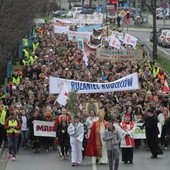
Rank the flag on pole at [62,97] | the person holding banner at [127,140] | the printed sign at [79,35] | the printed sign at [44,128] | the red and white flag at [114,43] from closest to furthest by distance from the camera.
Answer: the person holding banner at [127,140]
the printed sign at [44,128]
the flag on pole at [62,97]
the red and white flag at [114,43]
the printed sign at [79,35]

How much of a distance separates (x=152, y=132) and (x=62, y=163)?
2.76 m

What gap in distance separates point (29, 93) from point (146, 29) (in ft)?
184

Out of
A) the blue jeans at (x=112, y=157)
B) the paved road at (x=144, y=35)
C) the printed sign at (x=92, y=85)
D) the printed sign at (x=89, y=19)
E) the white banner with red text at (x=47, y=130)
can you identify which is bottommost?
the paved road at (x=144, y=35)

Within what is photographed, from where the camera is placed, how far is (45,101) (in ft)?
82.2

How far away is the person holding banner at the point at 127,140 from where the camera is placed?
808 inches

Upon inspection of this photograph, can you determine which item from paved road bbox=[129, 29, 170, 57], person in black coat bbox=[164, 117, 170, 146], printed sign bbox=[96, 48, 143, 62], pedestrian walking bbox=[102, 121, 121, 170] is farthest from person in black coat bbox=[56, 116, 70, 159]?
paved road bbox=[129, 29, 170, 57]

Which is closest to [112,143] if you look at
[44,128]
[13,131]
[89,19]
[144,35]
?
[13,131]

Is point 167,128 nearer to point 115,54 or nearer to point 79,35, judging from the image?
point 115,54

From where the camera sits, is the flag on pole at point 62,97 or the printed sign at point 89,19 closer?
the flag on pole at point 62,97

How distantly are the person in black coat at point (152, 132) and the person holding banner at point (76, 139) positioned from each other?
2046 mm

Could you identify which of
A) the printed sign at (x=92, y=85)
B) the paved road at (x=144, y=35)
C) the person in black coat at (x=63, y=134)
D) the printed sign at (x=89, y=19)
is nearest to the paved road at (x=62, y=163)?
the person in black coat at (x=63, y=134)

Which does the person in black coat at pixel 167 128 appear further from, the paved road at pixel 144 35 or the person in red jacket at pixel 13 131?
the paved road at pixel 144 35

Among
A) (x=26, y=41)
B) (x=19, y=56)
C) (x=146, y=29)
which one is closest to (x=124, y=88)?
(x=19, y=56)

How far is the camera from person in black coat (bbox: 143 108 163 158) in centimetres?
2144
